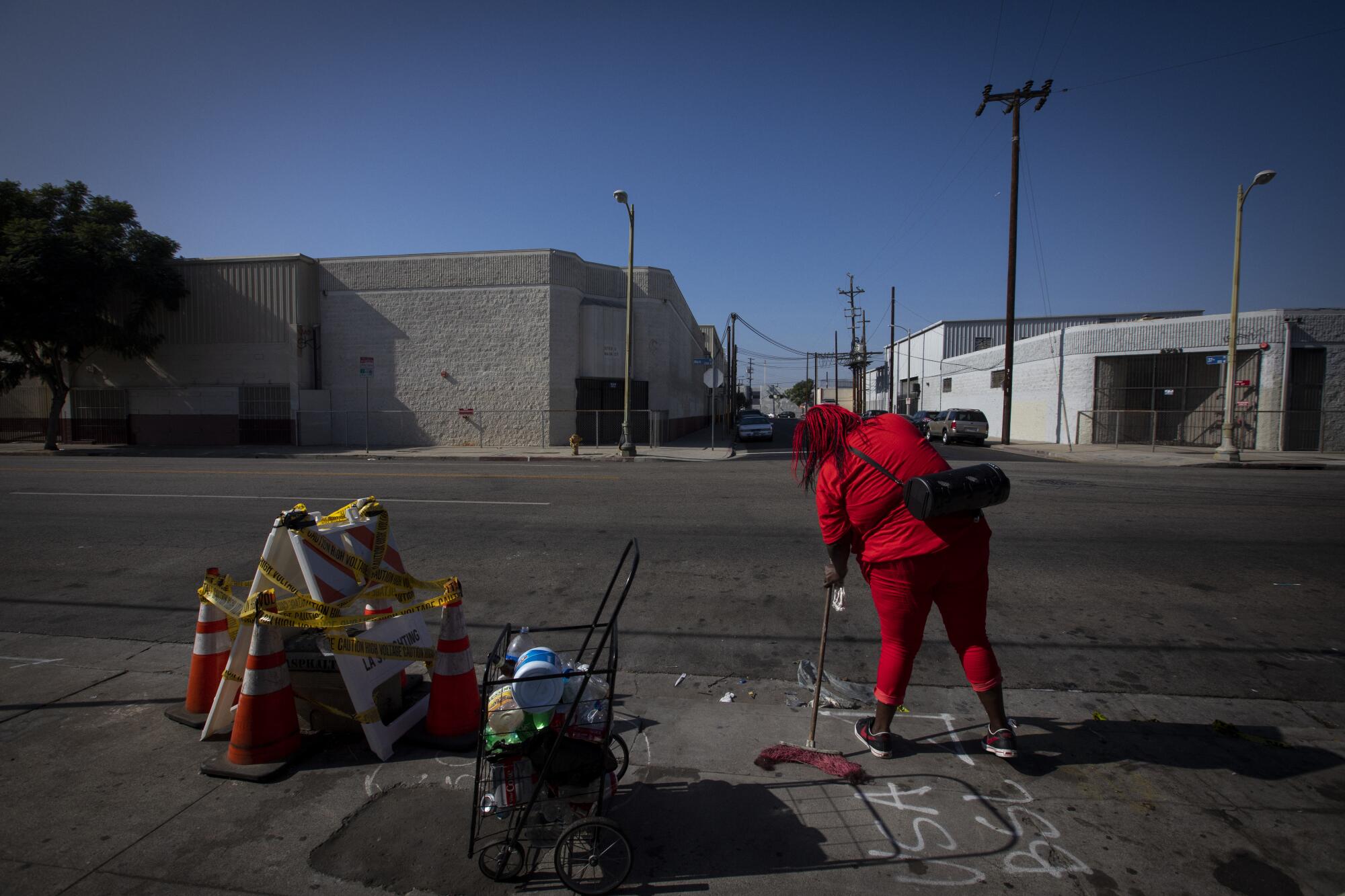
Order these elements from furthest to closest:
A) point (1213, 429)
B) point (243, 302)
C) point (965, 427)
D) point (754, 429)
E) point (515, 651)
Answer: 1. point (754, 429)
2. point (965, 427)
3. point (243, 302)
4. point (1213, 429)
5. point (515, 651)

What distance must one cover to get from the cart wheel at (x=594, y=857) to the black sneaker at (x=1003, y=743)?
1.94 m

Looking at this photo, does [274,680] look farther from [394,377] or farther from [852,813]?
[394,377]

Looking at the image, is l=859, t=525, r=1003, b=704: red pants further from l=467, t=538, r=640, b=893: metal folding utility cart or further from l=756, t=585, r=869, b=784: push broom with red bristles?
l=467, t=538, r=640, b=893: metal folding utility cart

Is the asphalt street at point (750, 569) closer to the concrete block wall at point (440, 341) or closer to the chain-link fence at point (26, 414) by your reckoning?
the concrete block wall at point (440, 341)

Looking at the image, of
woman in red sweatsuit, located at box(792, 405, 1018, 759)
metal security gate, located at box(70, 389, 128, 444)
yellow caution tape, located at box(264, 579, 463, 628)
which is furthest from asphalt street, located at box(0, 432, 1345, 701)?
metal security gate, located at box(70, 389, 128, 444)

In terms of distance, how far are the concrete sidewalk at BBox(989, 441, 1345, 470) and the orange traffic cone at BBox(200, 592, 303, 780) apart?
2153 cm

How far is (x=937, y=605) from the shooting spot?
10.5ft

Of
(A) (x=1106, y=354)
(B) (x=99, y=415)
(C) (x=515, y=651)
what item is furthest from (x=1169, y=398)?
(B) (x=99, y=415)

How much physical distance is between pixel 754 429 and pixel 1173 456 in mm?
16254

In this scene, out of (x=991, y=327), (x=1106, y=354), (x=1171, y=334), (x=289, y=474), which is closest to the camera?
(x=289, y=474)

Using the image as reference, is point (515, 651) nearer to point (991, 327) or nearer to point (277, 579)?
point (277, 579)

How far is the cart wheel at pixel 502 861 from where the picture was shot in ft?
7.99

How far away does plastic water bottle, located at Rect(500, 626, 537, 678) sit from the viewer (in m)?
2.94

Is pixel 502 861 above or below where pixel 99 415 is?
below
